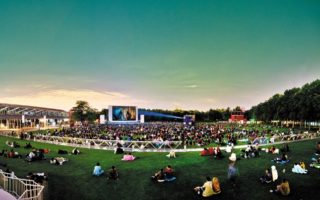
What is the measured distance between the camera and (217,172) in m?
17.3

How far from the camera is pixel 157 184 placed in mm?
15070

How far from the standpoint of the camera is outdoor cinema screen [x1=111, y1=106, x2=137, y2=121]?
280 ft

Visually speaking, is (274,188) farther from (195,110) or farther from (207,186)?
(195,110)

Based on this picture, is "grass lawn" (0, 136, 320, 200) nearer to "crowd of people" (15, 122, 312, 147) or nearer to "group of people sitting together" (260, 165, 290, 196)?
"group of people sitting together" (260, 165, 290, 196)

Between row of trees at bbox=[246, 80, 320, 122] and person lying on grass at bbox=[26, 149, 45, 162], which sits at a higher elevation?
row of trees at bbox=[246, 80, 320, 122]

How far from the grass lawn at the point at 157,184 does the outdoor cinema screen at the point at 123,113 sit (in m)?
62.9

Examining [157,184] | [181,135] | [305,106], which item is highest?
[305,106]

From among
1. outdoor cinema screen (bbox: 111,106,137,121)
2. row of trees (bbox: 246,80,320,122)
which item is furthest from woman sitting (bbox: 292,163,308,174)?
outdoor cinema screen (bbox: 111,106,137,121)

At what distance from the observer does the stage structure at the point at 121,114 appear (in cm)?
8478

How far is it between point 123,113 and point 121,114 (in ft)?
2.43

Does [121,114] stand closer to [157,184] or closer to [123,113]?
[123,113]

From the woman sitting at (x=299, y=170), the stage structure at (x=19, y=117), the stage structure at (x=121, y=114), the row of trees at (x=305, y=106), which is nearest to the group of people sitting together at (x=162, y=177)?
the woman sitting at (x=299, y=170)

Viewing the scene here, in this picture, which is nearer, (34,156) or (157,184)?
(157,184)

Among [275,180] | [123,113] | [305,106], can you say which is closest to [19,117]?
[123,113]
